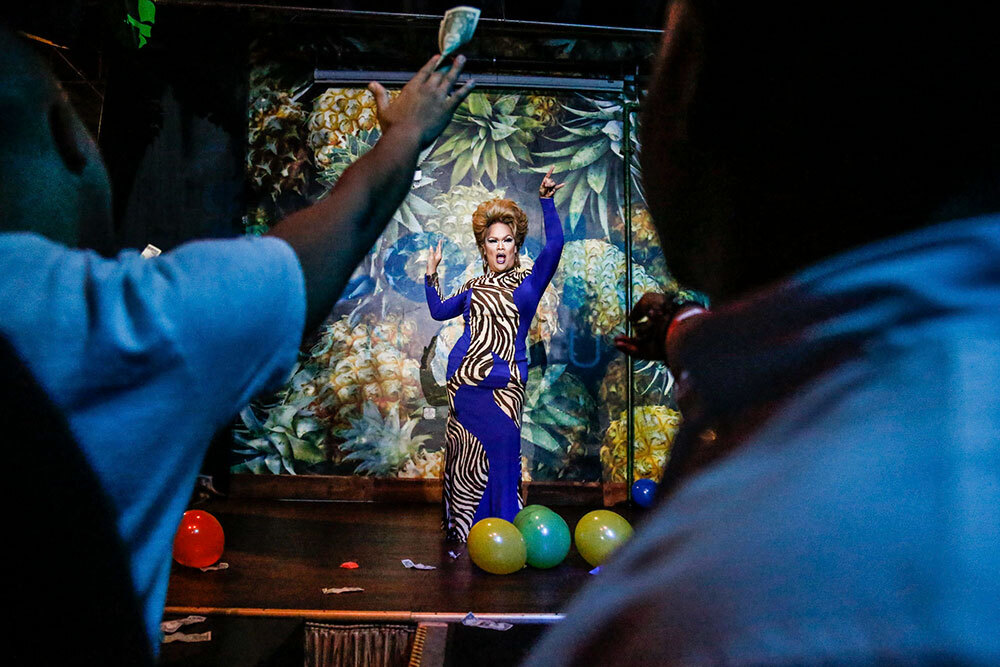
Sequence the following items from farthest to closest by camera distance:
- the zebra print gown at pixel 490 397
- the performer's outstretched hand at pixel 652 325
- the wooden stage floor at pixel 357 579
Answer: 1. the zebra print gown at pixel 490 397
2. the wooden stage floor at pixel 357 579
3. the performer's outstretched hand at pixel 652 325

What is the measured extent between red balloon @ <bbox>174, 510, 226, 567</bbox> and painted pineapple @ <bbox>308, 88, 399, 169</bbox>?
11.9 feet

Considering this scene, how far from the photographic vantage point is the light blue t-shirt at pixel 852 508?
25cm

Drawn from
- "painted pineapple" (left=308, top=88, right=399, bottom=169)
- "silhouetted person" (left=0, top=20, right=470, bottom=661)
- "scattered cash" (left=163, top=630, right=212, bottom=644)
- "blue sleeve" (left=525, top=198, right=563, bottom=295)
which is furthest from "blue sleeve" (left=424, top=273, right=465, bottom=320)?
"silhouetted person" (left=0, top=20, right=470, bottom=661)

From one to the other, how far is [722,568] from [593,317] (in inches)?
217

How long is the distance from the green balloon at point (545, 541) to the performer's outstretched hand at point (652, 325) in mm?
2056

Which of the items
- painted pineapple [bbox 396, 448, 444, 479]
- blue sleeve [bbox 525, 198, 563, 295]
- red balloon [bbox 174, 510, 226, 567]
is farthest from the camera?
painted pineapple [bbox 396, 448, 444, 479]

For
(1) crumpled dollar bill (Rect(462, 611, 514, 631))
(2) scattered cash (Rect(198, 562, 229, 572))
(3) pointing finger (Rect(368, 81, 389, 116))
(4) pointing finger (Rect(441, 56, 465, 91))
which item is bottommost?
(2) scattered cash (Rect(198, 562, 229, 572))

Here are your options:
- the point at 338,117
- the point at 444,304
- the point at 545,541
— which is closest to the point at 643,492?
the point at 545,541

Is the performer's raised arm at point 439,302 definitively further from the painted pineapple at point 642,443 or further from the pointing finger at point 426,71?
the pointing finger at point 426,71

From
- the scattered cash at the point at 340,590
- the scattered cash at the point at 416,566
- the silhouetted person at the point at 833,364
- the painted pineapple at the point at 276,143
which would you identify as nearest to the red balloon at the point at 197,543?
the scattered cash at the point at 340,590

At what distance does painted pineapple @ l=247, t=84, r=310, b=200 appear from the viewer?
5.79 m

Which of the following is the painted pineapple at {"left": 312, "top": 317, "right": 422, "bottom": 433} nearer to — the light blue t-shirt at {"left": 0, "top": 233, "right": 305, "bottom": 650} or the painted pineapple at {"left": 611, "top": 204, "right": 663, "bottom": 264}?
the painted pineapple at {"left": 611, "top": 204, "right": 663, "bottom": 264}

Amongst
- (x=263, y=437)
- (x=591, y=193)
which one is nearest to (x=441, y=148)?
(x=591, y=193)

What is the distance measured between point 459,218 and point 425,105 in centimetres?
497
